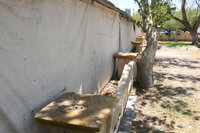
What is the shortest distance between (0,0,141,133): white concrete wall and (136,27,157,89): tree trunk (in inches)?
109

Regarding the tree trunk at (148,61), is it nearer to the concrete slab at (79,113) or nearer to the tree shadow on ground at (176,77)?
the tree shadow on ground at (176,77)

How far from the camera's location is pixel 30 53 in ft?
6.85

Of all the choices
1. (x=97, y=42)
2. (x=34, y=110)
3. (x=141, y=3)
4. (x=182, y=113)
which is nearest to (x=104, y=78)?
(x=97, y=42)

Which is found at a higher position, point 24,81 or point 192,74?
point 24,81

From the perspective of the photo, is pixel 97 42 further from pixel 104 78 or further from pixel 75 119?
pixel 75 119

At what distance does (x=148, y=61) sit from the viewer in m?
6.06

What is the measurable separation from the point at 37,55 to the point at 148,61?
4564 millimetres

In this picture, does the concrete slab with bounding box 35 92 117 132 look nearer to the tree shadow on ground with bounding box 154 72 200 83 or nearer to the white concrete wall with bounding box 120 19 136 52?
the tree shadow on ground with bounding box 154 72 200 83

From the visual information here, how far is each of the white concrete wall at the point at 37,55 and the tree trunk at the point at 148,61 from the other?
9.07 ft

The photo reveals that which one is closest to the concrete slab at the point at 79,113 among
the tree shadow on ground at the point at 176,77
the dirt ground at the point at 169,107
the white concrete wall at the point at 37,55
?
the white concrete wall at the point at 37,55

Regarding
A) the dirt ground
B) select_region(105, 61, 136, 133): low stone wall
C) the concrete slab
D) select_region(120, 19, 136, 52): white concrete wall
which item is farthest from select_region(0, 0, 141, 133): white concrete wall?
select_region(120, 19, 136, 52): white concrete wall

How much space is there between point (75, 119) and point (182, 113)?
3479 mm

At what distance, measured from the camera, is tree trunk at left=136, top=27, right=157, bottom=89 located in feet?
19.5

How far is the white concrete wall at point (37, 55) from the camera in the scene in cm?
177
